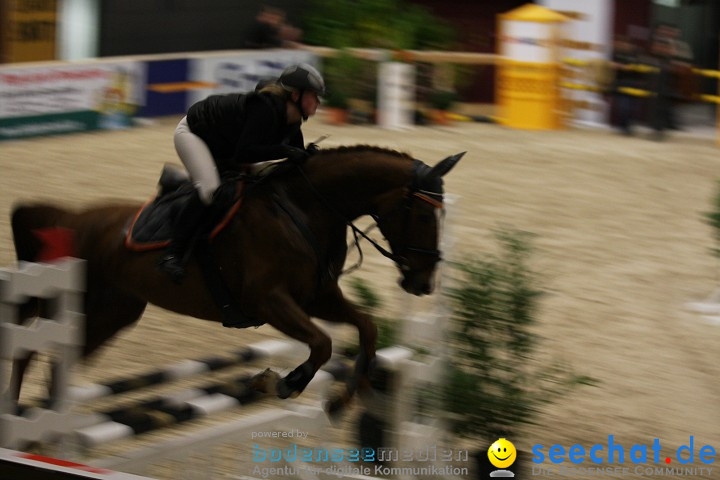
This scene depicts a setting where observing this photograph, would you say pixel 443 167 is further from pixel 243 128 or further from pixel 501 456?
pixel 501 456

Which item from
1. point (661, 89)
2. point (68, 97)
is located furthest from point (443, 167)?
point (661, 89)

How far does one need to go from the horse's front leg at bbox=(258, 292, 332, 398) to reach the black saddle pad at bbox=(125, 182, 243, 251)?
53 cm

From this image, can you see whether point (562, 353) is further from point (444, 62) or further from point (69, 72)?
point (444, 62)

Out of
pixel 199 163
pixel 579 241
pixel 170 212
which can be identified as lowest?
pixel 579 241

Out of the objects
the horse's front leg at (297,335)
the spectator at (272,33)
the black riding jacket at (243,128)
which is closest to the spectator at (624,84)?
the spectator at (272,33)

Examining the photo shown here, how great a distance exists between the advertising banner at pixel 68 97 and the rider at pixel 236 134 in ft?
27.8

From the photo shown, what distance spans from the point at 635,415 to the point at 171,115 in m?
10.2

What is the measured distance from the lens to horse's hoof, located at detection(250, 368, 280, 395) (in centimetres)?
552

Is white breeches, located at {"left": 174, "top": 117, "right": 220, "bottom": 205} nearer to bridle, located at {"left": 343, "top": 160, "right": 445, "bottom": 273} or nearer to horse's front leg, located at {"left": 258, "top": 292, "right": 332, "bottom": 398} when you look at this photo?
horse's front leg, located at {"left": 258, "top": 292, "right": 332, "bottom": 398}

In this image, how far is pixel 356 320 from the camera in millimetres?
5824

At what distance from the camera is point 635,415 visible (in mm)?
7465

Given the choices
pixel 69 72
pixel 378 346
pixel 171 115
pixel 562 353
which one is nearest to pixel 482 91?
pixel 171 115

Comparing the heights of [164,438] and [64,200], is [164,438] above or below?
below

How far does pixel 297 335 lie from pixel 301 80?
1.24 meters
